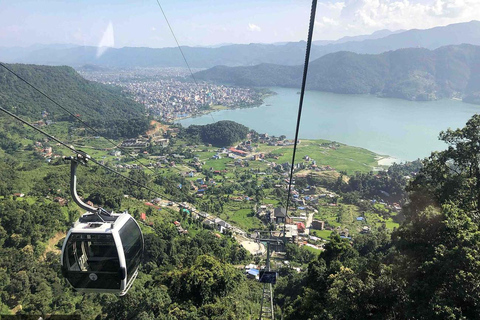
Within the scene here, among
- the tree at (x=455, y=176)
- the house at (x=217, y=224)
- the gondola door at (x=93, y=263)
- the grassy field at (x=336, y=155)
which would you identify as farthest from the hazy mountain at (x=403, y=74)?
the gondola door at (x=93, y=263)

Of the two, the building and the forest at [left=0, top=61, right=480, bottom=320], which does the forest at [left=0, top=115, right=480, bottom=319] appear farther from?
the building

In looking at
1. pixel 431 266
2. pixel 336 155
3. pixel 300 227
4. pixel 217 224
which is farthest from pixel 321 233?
pixel 336 155

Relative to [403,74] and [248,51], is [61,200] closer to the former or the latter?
[403,74]

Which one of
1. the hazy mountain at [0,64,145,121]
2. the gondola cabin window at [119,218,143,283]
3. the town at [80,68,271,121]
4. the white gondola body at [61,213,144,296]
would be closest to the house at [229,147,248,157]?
the town at [80,68,271,121]

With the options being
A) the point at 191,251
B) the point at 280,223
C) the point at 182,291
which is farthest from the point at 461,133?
the point at 280,223

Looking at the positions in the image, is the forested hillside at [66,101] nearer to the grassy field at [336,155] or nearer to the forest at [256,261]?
the grassy field at [336,155]
